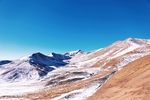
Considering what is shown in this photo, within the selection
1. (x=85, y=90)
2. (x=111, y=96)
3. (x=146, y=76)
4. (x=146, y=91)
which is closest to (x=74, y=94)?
(x=85, y=90)

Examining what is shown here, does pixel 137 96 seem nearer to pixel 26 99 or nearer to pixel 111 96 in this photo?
pixel 111 96

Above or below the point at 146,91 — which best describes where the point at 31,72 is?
above

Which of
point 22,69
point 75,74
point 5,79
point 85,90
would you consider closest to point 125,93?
point 85,90

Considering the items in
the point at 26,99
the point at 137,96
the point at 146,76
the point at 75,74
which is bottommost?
the point at 137,96

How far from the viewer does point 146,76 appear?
33031mm

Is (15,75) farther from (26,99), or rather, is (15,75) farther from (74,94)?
(74,94)

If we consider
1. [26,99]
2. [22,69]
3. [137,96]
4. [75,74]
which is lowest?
[137,96]

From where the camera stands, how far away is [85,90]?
43.2 metres

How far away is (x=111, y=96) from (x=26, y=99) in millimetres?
28569

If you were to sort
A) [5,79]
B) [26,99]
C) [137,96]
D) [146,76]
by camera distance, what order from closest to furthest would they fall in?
1. [137,96]
2. [146,76]
3. [26,99]
4. [5,79]

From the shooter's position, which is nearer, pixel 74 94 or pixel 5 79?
pixel 74 94

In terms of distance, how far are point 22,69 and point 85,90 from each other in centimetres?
11643

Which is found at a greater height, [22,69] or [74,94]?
[22,69]

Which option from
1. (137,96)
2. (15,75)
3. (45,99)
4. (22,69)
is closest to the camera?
(137,96)
